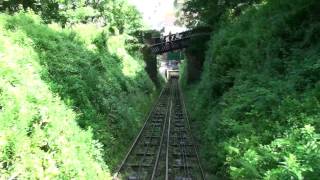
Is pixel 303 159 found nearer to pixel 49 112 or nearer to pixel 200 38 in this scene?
pixel 49 112

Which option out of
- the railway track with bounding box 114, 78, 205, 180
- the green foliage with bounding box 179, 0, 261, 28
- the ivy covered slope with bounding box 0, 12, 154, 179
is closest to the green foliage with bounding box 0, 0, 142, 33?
the ivy covered slope with bounding box 0, 12, 154, 179

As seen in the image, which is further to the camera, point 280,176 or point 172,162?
point 172,162

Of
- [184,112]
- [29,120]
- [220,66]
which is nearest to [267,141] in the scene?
[29,120]

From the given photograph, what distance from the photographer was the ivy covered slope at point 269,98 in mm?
10609

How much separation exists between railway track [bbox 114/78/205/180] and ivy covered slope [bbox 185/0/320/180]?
0.76 meters

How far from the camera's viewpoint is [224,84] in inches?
891

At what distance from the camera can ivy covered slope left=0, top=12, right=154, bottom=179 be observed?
34.1ft

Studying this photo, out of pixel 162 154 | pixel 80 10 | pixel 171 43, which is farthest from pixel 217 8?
pixel 171 43

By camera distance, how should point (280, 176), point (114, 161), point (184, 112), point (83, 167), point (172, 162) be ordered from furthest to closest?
1. point (184, 112)
2. point (172, 162)
3. point (114, 161)
4. point (83, 167)
5. point (280, 176)

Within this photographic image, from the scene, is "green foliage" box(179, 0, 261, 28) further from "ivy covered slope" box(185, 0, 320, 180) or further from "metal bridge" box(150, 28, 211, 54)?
"metal bridge" box(150, 28, 211, 54)

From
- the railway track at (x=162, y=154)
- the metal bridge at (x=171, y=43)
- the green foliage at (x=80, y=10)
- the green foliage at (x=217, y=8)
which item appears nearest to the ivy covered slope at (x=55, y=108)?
the railway track at (x=162, y=154)

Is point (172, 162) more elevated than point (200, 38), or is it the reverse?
point (200, 38)

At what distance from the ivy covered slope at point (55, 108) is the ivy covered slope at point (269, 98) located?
3938mm

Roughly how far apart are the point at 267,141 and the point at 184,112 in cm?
1973
